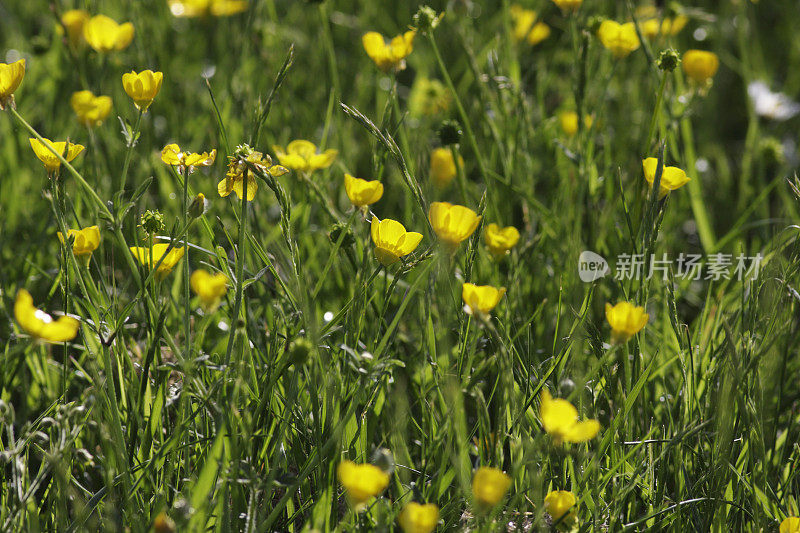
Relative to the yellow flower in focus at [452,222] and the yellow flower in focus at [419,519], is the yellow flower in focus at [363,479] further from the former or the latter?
the yellow flower in focus at [452,222]

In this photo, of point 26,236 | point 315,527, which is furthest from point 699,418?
point 26,236

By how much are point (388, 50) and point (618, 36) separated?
55 centimetres

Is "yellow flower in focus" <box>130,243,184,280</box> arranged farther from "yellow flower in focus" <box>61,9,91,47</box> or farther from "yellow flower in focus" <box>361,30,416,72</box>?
"yellow flower in focus" <box>61,9,91,47</box>

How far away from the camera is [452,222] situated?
1.09 m

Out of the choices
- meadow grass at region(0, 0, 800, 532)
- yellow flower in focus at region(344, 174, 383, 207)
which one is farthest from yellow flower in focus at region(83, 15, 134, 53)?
yellow flower in focus at region(344, 174, 383, 207)

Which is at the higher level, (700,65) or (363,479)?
(700,65)

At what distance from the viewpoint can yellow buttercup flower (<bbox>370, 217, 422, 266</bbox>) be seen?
1.12 metres

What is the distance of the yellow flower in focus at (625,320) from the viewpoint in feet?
3.20

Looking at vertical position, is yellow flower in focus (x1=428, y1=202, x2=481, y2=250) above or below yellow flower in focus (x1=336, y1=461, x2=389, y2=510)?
above

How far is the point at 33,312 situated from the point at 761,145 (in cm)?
193

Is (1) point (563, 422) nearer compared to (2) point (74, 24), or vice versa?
(1) point (563, 422)

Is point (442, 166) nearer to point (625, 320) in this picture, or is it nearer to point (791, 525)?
point (625, 320)

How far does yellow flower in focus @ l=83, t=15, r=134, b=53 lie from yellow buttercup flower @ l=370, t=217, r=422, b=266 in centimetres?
93

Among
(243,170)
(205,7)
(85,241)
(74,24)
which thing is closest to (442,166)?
(243,170)
